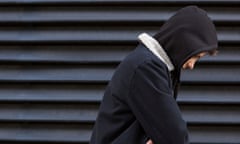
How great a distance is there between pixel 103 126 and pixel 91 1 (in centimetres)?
188

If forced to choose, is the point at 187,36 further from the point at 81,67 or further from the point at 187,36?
the point at 81,67

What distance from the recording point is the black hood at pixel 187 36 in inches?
92.9

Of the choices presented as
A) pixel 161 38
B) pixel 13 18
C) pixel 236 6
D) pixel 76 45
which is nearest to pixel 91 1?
pixel 76 45

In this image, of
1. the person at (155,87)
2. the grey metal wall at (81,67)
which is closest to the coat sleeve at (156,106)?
the person at (155,87)

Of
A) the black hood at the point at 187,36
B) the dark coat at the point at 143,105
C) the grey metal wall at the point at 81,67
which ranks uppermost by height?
the black hood at the point at 187,36

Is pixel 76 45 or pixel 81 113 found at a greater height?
pixel 76 45

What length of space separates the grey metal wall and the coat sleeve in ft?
5.85

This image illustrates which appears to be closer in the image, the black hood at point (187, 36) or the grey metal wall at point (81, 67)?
the black hood at point (187, 36)

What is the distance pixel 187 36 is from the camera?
236 cm

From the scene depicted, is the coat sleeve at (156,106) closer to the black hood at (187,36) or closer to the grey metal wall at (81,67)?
the black hood at (187,36)

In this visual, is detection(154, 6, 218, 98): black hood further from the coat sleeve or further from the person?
the coat sleeve

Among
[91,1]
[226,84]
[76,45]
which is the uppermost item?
[91,1]

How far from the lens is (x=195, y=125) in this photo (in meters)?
4.07

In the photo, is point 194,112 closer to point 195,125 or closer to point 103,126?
point 195,125
